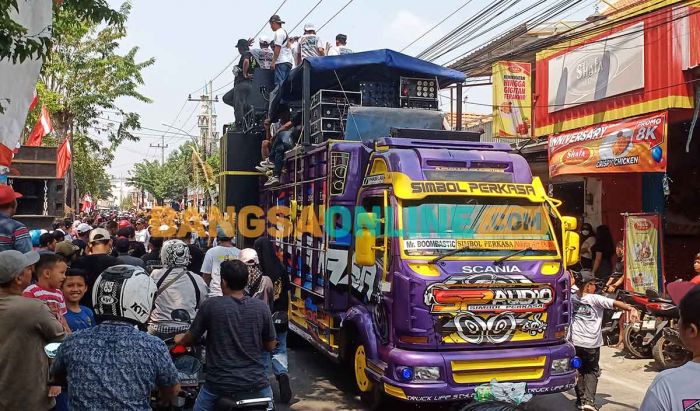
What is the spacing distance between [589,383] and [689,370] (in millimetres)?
4266

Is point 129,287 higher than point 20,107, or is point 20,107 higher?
point 20,107

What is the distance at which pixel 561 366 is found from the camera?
18.6ft

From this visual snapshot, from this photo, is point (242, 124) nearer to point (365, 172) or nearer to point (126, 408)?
point (365, 172)

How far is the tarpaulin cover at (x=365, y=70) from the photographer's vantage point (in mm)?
8297

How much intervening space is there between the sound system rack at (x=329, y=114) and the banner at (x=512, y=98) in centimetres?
685

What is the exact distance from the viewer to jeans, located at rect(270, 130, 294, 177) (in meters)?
8.96

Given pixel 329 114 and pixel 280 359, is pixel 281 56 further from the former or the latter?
pixel 280 359

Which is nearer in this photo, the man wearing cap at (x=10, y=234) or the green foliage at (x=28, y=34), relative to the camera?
the green foliage at (x=28, y=34)

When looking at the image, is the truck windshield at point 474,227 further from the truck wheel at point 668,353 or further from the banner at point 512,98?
the banner at point 512,98

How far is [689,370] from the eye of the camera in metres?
2.21

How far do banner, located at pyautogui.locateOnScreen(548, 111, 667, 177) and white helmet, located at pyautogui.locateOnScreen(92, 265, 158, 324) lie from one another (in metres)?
8.71

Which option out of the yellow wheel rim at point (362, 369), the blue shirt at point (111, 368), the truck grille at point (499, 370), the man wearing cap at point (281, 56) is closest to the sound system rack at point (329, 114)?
the man wearing cap at point (281, 56)

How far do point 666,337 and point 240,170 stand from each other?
686cm

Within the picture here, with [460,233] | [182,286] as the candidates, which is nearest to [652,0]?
[460,233]
